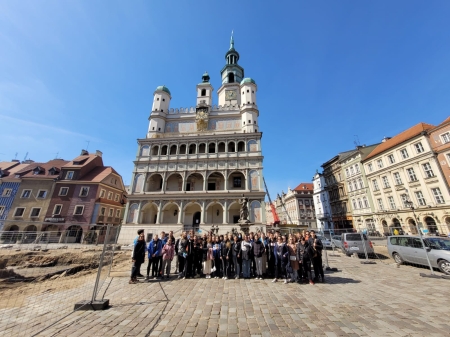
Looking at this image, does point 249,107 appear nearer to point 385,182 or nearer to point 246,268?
point 385,182

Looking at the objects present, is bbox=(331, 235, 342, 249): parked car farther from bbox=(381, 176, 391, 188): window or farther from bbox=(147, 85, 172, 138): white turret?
bbox=(147, 85, 172, 138): white turret

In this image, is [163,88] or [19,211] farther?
[163,88]

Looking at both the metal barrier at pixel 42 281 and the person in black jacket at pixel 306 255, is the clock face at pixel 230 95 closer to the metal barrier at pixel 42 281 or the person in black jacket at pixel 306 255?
the metal barrier at pixel 42 281

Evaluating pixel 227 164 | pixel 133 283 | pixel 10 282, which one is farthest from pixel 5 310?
pixel 227 164

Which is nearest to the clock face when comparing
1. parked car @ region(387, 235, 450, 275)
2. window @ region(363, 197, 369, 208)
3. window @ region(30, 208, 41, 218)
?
window @ region(363, 197, 369, 208)

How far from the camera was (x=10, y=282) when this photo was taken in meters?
8.48

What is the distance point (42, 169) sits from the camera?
2978cm

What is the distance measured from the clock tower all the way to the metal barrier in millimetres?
30970

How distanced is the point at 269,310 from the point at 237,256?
3276mm

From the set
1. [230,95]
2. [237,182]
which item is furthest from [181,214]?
[230,95]

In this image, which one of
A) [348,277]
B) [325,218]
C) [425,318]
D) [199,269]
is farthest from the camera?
[325,218]

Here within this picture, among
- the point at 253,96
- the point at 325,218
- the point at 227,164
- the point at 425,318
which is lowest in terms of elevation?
the point at 425,318

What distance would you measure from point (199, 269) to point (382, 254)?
514 inches

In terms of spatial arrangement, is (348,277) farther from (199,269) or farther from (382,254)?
(382,254)
